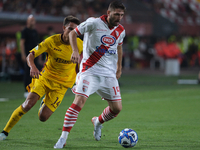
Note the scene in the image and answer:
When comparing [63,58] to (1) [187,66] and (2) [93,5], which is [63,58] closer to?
(2) [93,5]

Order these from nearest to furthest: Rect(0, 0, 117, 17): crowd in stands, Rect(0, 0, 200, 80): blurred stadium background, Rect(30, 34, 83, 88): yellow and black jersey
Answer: Rect(30, 34, 83, 88): yellow and black jersey, Rect(0, 0, 117, 17): crowd in stands, Rect(0, 0, 200, 80): blurred stadium background

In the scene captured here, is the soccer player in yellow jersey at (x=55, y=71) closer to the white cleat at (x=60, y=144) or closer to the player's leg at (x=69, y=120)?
the player's leg at (x=69, y=120)

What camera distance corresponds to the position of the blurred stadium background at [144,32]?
22.2 m

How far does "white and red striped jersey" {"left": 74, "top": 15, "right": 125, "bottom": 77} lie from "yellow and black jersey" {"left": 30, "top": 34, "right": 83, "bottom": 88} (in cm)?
73

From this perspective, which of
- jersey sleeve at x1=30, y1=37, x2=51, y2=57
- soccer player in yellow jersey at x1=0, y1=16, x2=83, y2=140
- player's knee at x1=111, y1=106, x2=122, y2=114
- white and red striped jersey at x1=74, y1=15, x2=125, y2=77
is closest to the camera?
white and red striped jersey at x1=74, y1=15, x2=125, y2=77

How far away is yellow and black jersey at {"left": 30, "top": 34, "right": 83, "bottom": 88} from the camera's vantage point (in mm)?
5523

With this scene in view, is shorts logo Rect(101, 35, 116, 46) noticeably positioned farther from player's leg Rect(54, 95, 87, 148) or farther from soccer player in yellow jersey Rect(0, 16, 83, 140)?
player's leg Rect(54, 95, 87, 148)

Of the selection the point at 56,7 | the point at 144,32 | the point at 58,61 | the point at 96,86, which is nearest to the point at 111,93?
the point at 96,86

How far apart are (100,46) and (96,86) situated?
57cm

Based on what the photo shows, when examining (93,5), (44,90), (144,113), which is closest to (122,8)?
(44,90)

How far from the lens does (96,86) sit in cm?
483

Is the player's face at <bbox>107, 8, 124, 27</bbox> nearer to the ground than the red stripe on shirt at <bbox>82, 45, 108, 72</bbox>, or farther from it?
farther from it

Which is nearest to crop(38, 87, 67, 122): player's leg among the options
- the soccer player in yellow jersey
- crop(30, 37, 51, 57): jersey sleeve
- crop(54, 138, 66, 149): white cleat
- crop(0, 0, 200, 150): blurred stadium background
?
the soccer player in yellow jersey

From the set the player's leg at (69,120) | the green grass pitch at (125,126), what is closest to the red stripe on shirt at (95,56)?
the player's leg at (69,120)
